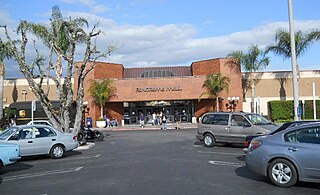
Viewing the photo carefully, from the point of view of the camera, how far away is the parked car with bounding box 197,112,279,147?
1661 centimetres

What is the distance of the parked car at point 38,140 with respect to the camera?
14.2m

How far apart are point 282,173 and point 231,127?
905 cm

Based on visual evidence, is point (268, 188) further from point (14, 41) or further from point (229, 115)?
point (14, 41)

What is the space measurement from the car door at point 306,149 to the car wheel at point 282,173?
0.19m

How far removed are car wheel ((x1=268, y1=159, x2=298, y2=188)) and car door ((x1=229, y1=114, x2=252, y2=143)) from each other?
823 centimetres

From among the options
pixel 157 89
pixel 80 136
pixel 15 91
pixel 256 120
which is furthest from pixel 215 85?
pixel 15 91

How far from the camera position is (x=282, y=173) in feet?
27.3

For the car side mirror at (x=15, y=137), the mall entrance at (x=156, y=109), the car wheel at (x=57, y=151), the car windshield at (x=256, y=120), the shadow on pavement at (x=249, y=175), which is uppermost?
the mall entrance at (x=156, y=109)

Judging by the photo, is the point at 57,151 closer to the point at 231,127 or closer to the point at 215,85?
the point at 231,127

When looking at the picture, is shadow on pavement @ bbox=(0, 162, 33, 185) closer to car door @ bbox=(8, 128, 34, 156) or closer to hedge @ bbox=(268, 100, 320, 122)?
car door @ bbox=(8, 128, 34, 156)

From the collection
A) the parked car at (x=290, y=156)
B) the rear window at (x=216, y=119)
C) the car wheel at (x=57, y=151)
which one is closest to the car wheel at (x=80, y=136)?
the car wheel at (x=57, y=151)

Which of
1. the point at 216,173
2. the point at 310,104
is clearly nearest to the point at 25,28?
the point at 216,173

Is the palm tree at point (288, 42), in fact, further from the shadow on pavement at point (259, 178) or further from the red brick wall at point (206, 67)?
the shadow on pavement at point (259, 178)

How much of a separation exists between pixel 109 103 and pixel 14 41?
25046mm
